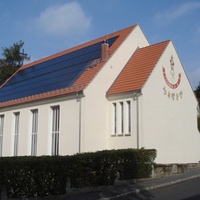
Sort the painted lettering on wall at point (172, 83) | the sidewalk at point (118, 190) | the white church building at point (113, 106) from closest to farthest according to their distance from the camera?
1. the sidewalk at point (118, 190)
2. the white church building at point (113, 106)
3. the painted lettering on wall at point (172, 83)

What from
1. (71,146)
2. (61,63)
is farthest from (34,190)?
(61,63)

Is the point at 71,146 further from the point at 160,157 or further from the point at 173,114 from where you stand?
the point at 173,114

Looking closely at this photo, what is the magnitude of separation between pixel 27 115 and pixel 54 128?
2883 mm

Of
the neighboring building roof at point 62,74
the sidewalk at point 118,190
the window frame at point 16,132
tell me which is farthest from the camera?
the window frame at point 16,132

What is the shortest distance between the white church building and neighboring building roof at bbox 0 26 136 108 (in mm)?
90

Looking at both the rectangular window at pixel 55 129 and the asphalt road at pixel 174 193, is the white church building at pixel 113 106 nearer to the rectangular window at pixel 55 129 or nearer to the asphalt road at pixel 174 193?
the rectangular window at pixel 55 129

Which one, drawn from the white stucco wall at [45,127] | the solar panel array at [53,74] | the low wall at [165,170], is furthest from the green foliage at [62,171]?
the solar panel array at [53,74]

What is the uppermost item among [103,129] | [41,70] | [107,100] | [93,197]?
[41,70]

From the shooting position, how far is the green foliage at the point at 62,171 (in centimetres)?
1147

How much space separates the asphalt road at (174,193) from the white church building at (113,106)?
5.20 meters

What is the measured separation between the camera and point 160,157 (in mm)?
18766

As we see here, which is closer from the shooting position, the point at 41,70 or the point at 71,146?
the point at 71,146

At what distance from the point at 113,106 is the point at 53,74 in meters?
6.16

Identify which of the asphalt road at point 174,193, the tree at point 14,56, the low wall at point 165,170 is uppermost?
the tree at point 14,56
